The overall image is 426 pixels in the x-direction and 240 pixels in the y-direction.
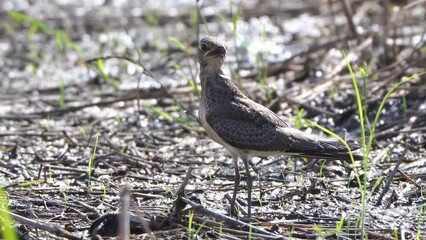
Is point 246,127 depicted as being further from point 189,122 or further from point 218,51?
point 189,122

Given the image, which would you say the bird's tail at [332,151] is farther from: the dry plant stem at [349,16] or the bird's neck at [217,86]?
the dry plant stem at [349,16]

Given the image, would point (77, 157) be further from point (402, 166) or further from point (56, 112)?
point (402, 166)

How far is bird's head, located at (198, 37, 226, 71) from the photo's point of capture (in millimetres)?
6871

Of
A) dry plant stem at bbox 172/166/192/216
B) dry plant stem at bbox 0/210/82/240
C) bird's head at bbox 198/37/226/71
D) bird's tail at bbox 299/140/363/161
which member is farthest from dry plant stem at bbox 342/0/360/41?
dry plant stem at bbox 0/210/82/240

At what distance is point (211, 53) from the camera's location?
6.90 meters

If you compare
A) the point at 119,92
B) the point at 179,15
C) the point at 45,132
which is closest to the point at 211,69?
the point at 45,132

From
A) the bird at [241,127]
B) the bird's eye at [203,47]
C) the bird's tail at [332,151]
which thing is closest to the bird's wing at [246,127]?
the bird at [241,127]

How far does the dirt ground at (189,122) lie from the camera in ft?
20.3

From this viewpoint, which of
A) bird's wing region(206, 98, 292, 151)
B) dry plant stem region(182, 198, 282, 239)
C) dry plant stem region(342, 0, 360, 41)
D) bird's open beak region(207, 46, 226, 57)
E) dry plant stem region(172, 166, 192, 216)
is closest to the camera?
dry plant stem region(182, 198, 282, 239)

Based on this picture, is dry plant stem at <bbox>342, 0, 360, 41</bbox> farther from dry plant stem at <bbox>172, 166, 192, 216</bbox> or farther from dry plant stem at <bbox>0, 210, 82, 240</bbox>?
A: dry plant stem at <bbox>0, 210, 82, 240</bbox>

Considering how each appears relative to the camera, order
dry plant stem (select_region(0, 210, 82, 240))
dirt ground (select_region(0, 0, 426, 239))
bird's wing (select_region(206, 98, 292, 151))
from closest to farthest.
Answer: dry plant stem (select_region(0, 210, 82, 240)) < dirt ground (select_region(0, 0, 426, 239)) < bird's wing (select_region(206, 98, 292, 151))

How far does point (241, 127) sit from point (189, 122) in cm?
240

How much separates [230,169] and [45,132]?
2.10m

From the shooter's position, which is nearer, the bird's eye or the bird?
the bird
